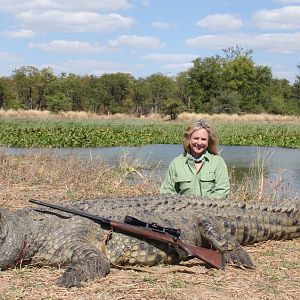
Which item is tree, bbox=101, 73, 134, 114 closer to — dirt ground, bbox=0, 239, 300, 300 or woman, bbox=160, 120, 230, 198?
woman, bbox=160, 120, 230, 198

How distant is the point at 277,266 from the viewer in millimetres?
5043

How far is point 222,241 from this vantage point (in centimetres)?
527

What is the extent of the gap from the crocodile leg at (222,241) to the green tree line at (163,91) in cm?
4877

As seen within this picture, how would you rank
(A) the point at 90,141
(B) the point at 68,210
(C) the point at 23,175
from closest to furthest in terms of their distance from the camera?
(B) the point at 68,210
(C) the point at 23,175
(A) the point at 90,141

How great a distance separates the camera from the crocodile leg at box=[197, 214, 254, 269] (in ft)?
16.7

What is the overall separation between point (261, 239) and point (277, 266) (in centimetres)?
94

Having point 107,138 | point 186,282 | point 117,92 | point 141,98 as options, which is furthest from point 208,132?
point 141,98

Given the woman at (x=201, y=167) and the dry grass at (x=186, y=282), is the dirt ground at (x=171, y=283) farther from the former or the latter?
the woman at (x=201, y=167)

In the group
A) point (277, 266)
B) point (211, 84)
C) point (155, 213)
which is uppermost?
point (211, 84)

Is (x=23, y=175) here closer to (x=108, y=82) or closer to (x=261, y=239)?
(x=261, y=239)

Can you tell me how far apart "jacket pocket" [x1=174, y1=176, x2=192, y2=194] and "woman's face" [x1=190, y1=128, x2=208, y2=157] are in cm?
35

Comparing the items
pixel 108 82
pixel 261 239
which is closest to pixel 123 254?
pixel 261 239

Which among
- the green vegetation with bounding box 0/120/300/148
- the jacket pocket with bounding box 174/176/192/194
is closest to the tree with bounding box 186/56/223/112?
the green vegetation with bounding box 0/120/300/148

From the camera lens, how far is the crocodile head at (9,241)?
14.8 ft
